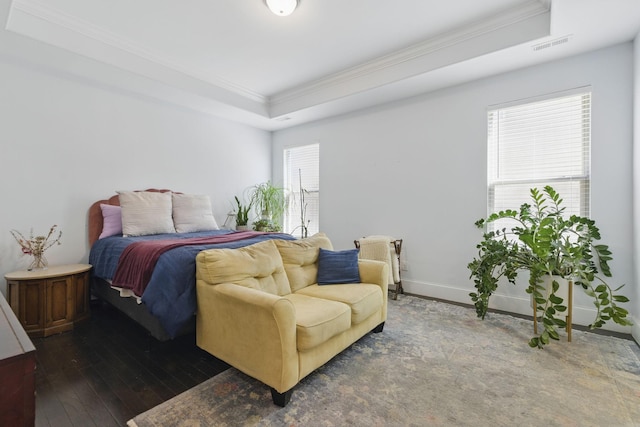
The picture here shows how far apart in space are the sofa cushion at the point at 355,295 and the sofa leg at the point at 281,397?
0.70 m

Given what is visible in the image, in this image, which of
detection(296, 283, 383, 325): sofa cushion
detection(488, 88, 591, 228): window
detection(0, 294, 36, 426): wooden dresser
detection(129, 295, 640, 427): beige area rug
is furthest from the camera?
detection(488, 88, 591, 228): window

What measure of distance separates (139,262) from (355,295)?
5.69 feet

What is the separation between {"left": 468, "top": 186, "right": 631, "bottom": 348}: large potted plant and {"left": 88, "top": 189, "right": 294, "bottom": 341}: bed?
2.30 meters

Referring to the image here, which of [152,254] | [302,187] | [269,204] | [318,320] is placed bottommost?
[318,320]

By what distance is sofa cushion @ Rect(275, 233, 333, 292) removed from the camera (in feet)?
8.48

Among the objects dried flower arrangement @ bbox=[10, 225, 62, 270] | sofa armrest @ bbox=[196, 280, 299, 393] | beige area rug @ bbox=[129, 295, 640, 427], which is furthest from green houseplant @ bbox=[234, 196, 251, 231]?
beige area rug @ bbox=[129, 295, 640, 427]

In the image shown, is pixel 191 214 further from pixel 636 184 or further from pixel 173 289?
pixel 636 184

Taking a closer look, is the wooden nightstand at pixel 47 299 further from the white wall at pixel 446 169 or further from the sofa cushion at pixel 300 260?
A: the white wall at pixel 446 169

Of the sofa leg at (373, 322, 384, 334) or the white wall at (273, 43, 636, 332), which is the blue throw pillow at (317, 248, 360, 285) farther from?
the white wall at (273, 43, 636, 332)

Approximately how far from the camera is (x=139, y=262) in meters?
2.36

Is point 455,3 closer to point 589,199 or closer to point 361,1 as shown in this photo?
point 361,1

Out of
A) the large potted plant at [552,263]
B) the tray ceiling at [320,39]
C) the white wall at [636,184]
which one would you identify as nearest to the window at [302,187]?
the tray ceiling at [320,39]

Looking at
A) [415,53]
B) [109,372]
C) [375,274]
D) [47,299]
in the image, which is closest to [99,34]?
[47,299]

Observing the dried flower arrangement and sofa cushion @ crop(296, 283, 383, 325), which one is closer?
sofa cushion @ crop(296, 283, 383, 325)
